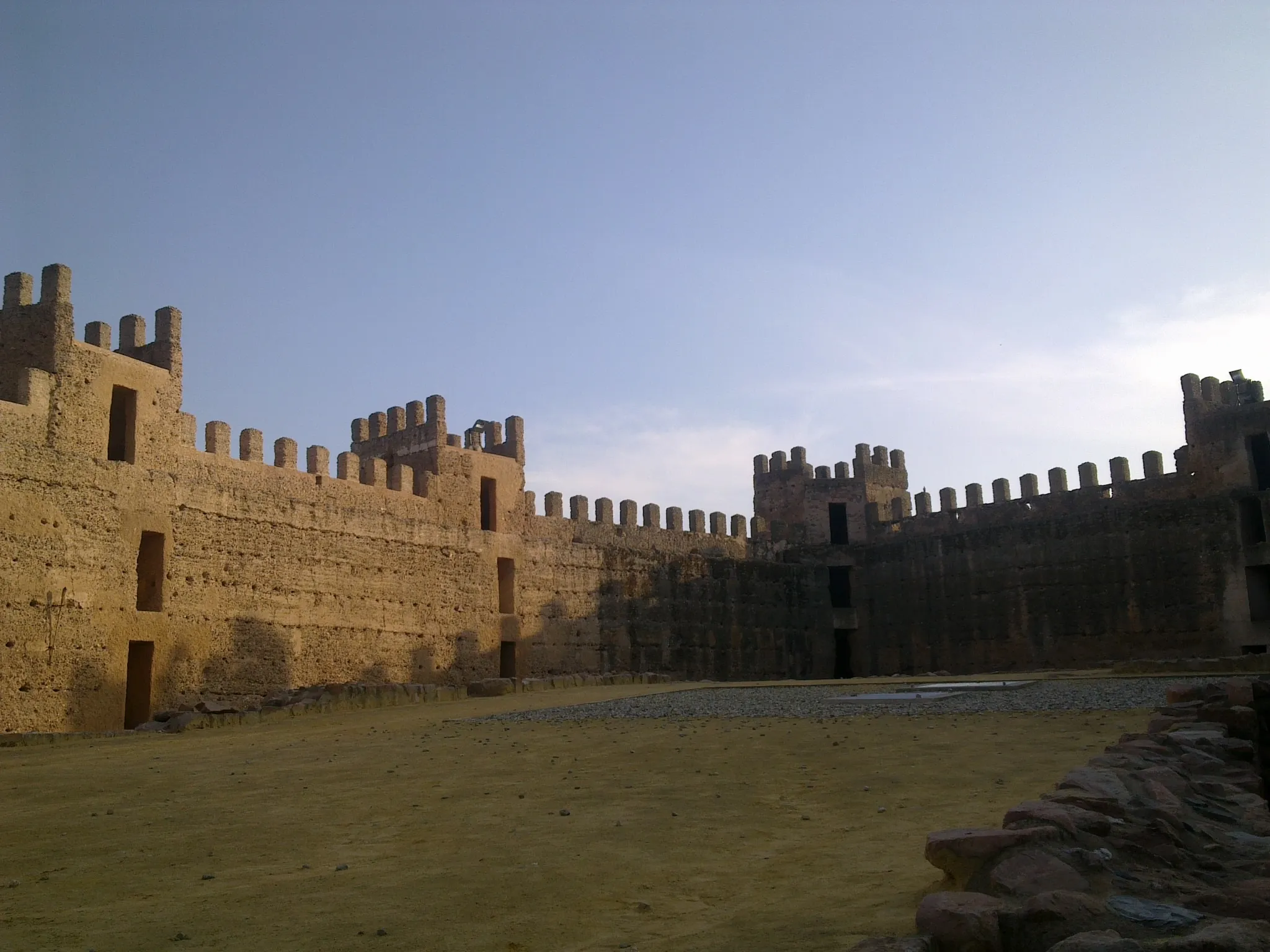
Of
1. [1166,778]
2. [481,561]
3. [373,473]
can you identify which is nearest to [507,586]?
[481,561]

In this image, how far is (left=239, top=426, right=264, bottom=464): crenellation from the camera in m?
20.9

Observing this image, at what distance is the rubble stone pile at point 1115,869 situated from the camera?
3.84m

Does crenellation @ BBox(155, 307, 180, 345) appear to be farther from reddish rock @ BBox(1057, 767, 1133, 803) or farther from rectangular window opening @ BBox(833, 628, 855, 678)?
rectangular window opening @ BBox(833, 628, 855, 678)

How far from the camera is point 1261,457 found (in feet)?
92.7

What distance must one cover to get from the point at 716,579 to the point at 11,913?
87.1 feet

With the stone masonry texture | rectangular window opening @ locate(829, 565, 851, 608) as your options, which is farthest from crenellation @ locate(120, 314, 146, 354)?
rectangular window opening @ locate(829, 565, 851, 608)

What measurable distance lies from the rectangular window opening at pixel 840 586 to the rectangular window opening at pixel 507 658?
11.8 m

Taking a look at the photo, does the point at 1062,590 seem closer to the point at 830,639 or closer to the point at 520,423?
the point at 830,639

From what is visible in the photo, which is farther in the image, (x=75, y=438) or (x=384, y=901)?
(x=75, y=438)

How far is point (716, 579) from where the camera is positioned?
1243 inches

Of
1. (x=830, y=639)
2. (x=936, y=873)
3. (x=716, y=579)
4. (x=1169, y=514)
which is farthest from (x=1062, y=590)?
(x=936, y=873)

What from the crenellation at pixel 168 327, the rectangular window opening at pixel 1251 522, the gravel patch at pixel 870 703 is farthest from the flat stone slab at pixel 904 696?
the rectangular window opening at pixel 1251 522

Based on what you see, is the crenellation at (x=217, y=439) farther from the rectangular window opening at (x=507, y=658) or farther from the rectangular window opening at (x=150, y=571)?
the rectangular window opening at (x=507, y=658)

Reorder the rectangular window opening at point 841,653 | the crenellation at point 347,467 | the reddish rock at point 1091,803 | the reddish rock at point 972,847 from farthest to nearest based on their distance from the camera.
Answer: the rectangular window opening at point 841,653 < the crenellation at point 347,467 < the reddish rock at point 1091,803 < the reddish rock at point 972,847
